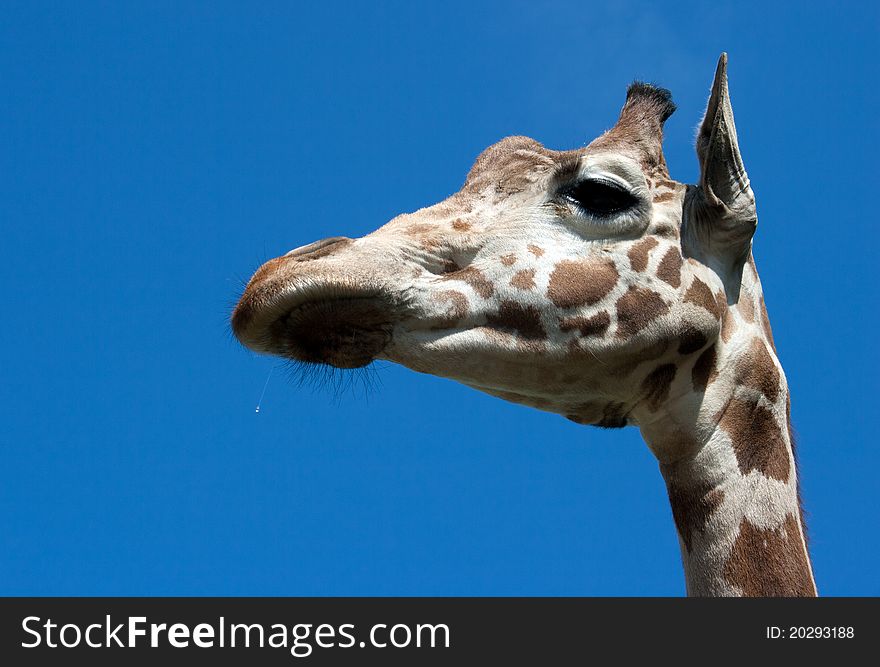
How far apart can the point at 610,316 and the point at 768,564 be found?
1552 mm

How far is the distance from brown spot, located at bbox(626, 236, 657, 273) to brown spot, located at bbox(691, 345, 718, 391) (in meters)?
0.61

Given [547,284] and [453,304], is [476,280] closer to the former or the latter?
[453,304]

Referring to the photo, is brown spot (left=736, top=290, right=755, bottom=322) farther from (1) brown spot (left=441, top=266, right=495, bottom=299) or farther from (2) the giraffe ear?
(1) brown spot (left=441, top=266, right=495, bottom=299)

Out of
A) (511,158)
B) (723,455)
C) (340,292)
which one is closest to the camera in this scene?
(340,292)

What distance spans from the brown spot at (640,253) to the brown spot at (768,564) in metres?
1.51

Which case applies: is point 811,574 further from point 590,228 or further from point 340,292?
point 340,292

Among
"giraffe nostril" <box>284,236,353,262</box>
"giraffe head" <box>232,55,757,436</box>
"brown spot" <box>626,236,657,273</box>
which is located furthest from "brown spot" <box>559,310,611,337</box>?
"giraffe nostril" <box>284,236,353,262</box>

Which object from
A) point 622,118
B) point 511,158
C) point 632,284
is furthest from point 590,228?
point 622,118

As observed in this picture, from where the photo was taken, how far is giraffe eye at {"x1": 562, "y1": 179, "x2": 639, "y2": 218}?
21.2ft

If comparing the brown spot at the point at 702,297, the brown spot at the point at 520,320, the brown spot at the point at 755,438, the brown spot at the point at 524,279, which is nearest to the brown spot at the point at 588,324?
the brown spot at the point at 520,320

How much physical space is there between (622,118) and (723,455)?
2425 millimetres

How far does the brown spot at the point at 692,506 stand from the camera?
19.8 feet

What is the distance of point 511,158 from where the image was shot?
6.91 metres

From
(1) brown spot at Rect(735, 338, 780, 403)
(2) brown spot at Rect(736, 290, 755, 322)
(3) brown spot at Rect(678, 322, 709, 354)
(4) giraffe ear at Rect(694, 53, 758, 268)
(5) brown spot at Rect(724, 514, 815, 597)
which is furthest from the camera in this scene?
(2) brown spot at Rect(736, 290, 755, 322)
